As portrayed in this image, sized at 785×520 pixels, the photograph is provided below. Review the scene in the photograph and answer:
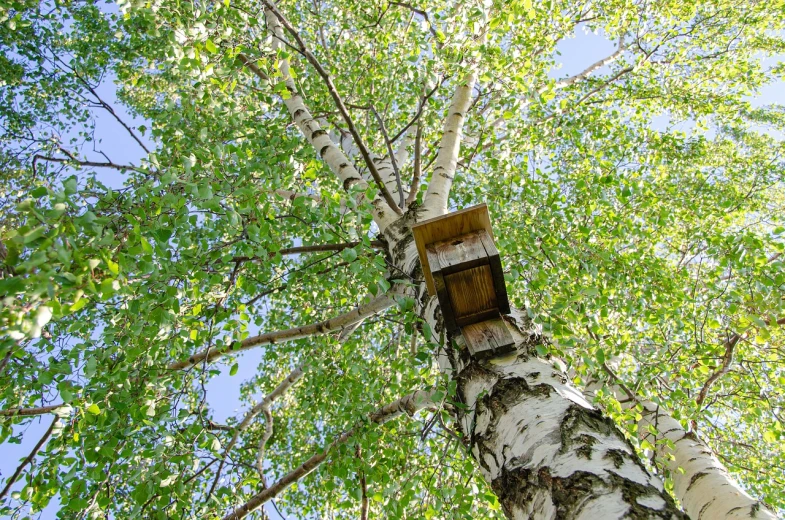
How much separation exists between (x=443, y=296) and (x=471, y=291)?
14cm

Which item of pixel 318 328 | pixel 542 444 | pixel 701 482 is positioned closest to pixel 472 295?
pixel 542 444

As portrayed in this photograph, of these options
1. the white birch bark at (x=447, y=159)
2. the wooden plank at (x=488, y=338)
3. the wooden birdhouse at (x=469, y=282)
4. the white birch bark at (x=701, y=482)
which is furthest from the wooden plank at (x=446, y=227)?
the white birch bark at (x=701, y=482)

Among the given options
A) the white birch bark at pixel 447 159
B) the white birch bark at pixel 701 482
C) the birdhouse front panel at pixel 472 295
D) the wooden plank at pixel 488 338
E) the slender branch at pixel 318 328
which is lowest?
the white birch bark at pixel 701 482

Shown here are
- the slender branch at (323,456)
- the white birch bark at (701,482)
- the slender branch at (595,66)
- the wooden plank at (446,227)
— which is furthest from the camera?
the slender branch at (595,66)

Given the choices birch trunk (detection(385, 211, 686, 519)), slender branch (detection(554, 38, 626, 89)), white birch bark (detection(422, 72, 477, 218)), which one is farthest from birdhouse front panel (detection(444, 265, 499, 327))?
slender branch (detection(554, 38, 626, 89))

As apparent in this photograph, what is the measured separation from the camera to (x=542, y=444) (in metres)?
1.77

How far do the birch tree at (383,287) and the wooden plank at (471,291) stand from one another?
0.19 metres

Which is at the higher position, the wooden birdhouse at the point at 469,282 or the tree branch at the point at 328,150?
the tree branch at the point at 328,150

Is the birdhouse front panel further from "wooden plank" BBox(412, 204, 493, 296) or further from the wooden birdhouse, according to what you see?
"wooden plank" BBox(412, 204, 493, 296)

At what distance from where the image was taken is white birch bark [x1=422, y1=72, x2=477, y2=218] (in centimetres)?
386

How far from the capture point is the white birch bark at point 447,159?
386 centimetres

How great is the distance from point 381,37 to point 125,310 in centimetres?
384

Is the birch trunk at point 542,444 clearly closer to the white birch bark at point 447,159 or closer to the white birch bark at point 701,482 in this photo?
the white birch bark at point 447,159

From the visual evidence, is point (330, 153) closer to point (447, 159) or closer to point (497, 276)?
point (447, 159)
